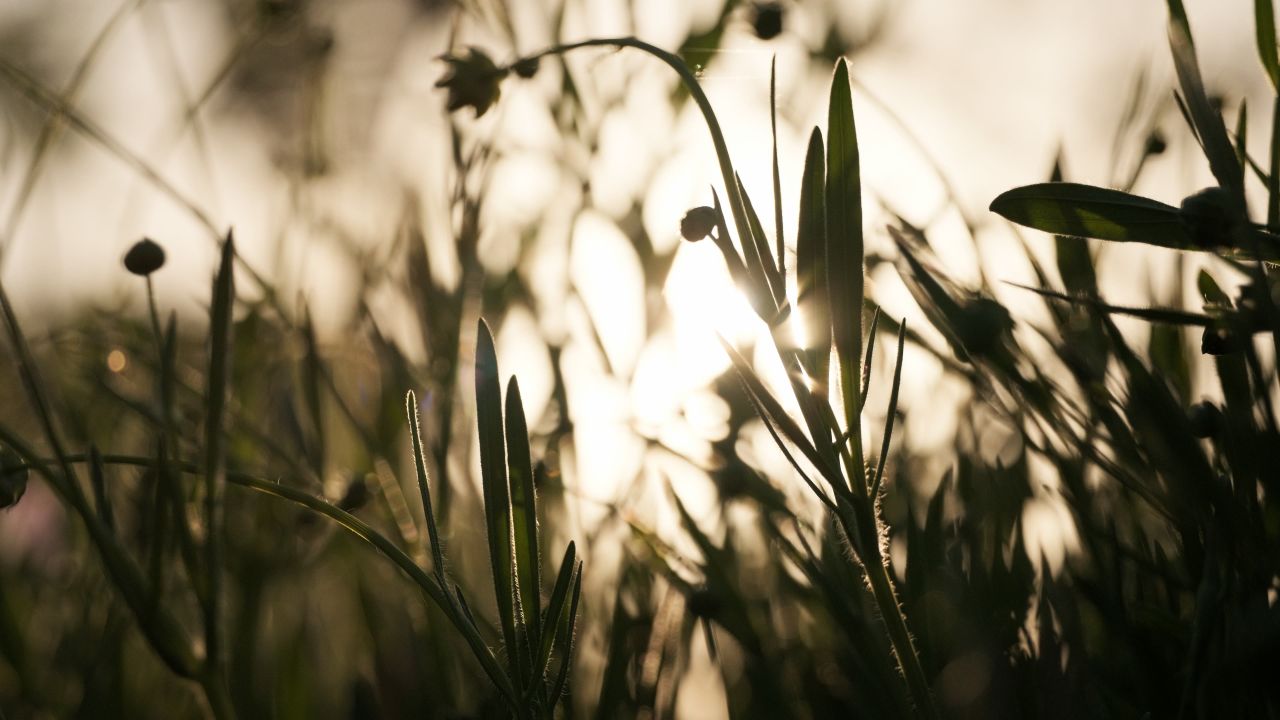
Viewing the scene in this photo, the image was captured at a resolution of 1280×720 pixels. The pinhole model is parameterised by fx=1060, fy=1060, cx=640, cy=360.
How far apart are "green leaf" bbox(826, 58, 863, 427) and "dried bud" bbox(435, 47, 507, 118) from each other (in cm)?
28

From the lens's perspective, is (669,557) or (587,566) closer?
(669,557)

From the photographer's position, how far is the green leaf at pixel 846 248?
40 centimetres

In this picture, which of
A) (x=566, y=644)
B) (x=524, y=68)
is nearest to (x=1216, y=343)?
(x=566, y=644)

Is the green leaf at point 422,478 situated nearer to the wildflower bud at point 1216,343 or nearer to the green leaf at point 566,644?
the green leaf at point 566,644

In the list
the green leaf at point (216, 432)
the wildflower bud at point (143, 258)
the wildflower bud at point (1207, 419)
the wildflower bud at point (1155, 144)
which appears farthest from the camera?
the wildflower bud at point (1155, 144)

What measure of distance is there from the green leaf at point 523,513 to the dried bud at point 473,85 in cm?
25

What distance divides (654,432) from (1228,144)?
513 mm

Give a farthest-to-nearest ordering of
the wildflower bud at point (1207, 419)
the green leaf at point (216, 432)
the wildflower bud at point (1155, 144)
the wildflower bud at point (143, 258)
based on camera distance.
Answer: the wildflower bud at point (1155, 144) < the wildflower bud at point (143, 258) < the wildflower bud at point (1207, 419) < the green leaf at point (216, 432)

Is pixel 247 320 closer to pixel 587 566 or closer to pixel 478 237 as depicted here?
pixel 478 237

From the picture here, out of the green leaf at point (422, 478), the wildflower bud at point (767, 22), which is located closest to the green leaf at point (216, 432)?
the green leaf at point (422, 478)

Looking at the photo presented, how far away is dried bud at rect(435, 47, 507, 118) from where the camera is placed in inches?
24.8

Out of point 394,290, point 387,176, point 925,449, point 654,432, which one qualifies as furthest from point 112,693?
point 387,176

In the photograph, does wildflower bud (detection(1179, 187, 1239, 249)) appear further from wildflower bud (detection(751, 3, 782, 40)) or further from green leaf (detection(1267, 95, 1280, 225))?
wildflower bud (detection(751, 3, 782, 40))

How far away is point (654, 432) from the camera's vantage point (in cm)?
84
